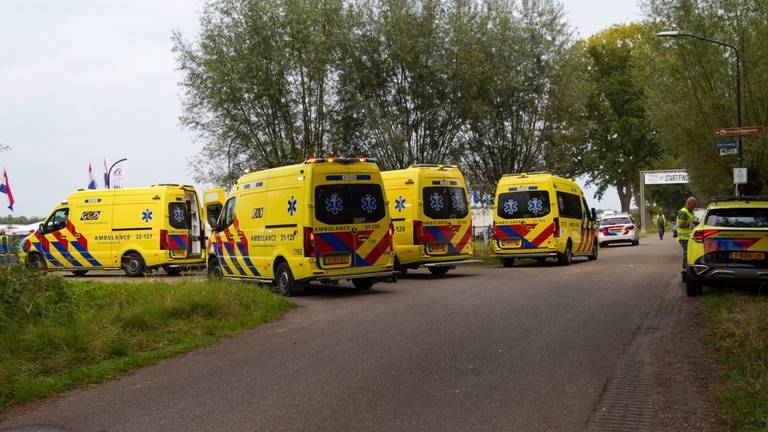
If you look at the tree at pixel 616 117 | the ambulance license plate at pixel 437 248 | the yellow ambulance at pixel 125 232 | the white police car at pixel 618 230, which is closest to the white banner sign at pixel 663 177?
the tree at pixel 616 117

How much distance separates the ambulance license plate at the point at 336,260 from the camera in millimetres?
14609

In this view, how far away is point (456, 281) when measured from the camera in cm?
1795

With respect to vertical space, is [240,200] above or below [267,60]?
below

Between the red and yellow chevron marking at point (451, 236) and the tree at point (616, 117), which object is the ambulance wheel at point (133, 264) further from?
the tree at point (616, 117)

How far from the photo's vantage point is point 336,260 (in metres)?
14.8

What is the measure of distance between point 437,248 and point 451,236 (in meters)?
0.52

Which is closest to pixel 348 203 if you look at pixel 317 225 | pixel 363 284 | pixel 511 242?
pixel 317 225

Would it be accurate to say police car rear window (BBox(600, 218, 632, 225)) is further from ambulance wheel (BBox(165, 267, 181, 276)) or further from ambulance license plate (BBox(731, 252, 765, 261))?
ambulance license plate (BBox(731, 252, 765, 261))

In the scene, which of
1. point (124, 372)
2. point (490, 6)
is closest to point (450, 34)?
point (490, 6)

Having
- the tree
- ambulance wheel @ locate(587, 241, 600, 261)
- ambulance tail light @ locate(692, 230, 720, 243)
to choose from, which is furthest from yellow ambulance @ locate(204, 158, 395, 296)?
the tree

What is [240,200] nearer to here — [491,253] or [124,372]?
[124,372]

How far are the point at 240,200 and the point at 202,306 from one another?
5.50m

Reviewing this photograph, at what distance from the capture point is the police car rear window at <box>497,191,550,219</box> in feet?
72.3

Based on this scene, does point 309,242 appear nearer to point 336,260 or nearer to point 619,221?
point 336,260
